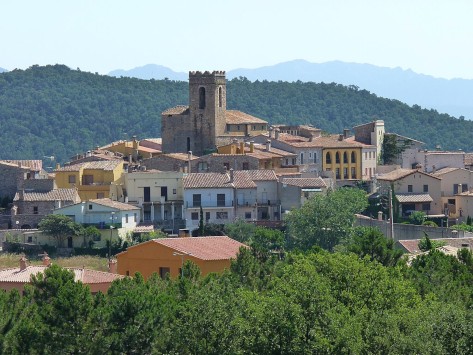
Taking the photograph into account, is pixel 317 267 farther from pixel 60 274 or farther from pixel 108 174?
pixel 108 174

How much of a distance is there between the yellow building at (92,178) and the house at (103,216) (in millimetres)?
4028

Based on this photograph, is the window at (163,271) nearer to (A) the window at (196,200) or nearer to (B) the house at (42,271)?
(B) the house at (42,271)

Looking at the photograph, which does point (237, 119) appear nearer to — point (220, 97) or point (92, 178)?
point (220, 97)

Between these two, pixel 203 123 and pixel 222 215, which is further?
pixel 203 123

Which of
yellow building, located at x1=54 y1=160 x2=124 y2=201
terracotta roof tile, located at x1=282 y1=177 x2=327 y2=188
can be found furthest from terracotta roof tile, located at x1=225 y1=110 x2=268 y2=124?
terracotta roof tile, located at x1=282 y1=177 x2=327 y2=188

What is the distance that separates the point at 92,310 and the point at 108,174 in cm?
3833

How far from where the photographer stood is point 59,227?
7925 centimetres

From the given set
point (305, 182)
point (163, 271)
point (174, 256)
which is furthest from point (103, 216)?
point (174, 256)

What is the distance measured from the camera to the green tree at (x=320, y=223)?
251 ft

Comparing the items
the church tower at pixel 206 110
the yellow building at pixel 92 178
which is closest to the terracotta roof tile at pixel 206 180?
the yellow building at pixel 92 178

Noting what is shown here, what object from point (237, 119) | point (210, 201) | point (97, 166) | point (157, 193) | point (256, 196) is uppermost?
point (237, 119)

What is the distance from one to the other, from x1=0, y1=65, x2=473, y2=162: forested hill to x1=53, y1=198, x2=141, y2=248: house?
241 ft

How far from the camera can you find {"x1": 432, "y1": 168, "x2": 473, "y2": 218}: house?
85.4 meters

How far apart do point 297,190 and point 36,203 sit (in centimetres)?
1199
